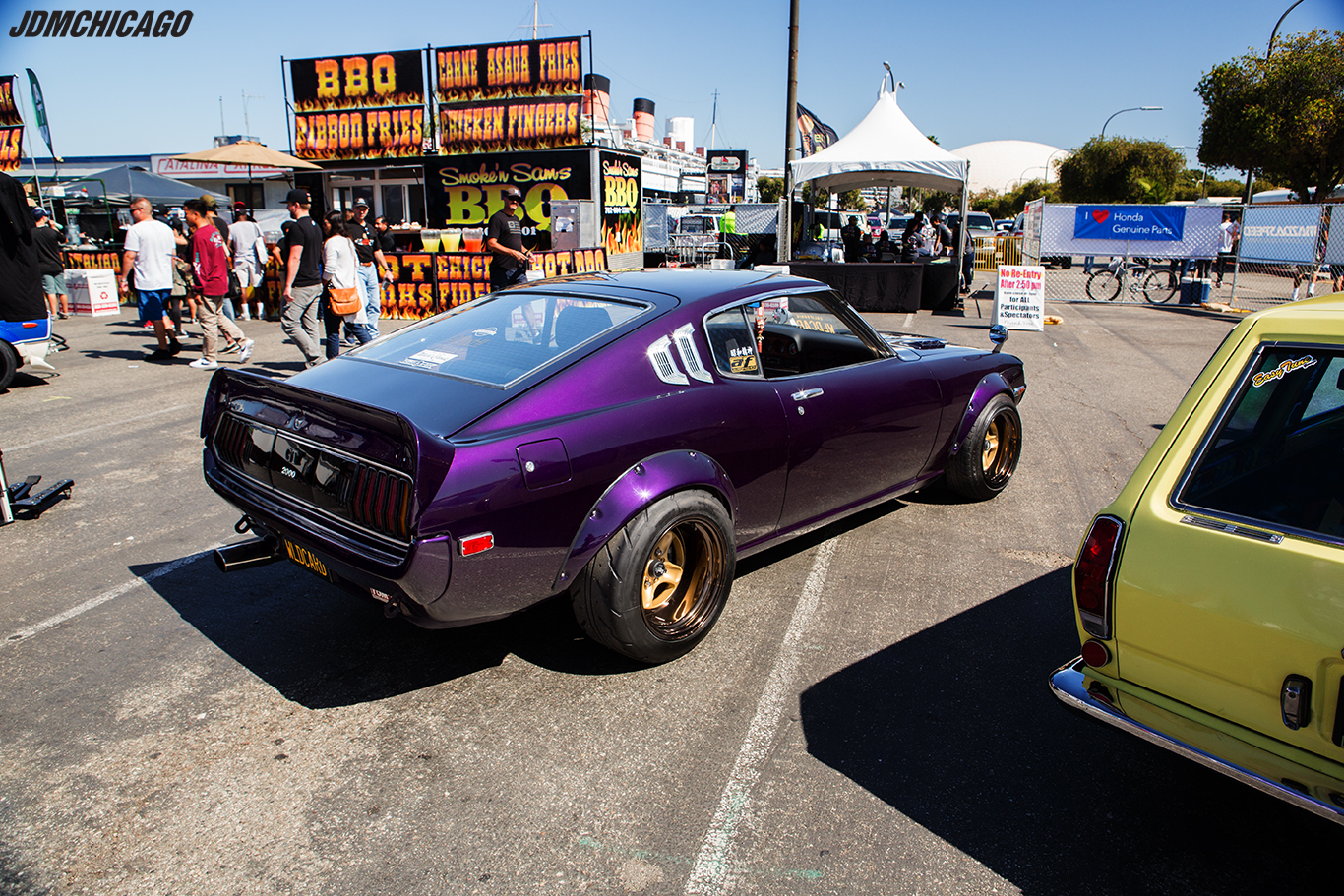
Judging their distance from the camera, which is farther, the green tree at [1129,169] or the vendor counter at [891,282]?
the green tree at [1129,169]

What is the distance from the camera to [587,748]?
2.85m

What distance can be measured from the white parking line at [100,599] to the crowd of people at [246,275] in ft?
10.2

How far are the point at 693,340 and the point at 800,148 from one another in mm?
18815

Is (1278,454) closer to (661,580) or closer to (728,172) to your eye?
(661,580)

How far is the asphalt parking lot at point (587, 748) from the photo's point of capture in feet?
7.62

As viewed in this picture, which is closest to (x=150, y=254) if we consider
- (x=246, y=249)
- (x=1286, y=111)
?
(x=246, y=249)

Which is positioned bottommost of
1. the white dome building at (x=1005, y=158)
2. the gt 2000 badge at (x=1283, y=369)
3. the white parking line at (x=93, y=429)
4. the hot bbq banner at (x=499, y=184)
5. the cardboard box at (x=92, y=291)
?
the white parking line at (x=93, y=429)

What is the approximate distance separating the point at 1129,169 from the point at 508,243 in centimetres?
4498

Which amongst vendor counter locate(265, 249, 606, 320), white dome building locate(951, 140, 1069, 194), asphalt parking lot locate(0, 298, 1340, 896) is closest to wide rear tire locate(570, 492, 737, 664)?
asphalt parking lot locate(0, 298, 1340, 896)

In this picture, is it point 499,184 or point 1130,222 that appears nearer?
point 1130,222

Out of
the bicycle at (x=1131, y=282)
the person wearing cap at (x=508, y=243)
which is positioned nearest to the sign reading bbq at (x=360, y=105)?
the person wearing cap at (x=508, y=243)

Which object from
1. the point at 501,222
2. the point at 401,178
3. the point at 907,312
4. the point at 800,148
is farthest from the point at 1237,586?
the point at 401,178

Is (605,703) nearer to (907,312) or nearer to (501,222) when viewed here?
(501,222)

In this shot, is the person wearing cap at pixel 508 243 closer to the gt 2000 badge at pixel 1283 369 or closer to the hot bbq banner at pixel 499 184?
the gt 2000 badge at pixel 1283 369
